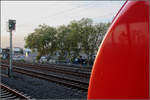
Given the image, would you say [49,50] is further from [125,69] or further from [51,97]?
[125,69]

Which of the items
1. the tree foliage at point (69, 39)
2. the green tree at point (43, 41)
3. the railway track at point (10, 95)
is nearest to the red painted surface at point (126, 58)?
the railway track at point (10, 95)

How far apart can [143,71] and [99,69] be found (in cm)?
Answer: 41

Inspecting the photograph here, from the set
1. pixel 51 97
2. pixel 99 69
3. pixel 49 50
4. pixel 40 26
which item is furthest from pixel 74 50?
pixel 99 69

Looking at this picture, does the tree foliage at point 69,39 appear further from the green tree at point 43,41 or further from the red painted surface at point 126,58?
the red painted surface at point 126,58

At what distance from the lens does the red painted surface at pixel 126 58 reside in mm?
1352

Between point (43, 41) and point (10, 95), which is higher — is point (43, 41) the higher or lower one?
the higher one

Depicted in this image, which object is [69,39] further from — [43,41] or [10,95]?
[10,95]

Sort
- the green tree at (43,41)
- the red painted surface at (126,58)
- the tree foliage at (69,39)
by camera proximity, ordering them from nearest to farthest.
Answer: the red painted surface at (126,58) → the tree foliage at (69,39) → the green tree at (43,41)

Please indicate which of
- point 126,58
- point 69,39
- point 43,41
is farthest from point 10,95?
point 43,41

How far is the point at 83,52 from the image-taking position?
3512 cm

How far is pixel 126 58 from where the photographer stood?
1440 mm

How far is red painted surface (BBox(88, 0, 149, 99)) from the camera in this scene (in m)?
1.35

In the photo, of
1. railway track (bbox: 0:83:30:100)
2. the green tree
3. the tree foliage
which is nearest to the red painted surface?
railway track (bbox: 0:83:30:100)

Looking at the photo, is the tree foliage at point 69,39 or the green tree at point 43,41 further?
the green tree at point 43,41
